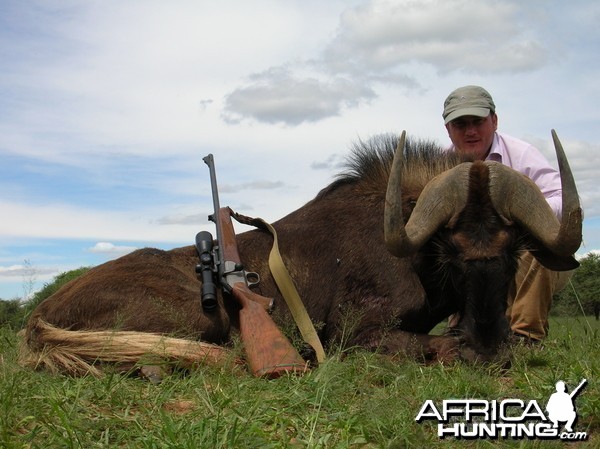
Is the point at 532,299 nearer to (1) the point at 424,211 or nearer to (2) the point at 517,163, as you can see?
(2) the point at 517,163

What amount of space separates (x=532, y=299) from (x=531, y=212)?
1530mm

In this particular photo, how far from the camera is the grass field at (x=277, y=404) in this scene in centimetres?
330

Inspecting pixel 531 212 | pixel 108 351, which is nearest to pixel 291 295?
pixel 108 351

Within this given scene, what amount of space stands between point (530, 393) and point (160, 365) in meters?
2.47

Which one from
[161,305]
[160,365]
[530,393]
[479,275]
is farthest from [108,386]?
[479,275]

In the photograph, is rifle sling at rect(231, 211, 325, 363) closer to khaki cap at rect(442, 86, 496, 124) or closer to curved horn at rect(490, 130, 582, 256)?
curved horn at rect(490, 130, 582, 256)

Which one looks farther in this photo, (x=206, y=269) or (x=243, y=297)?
(x=206, y=269)

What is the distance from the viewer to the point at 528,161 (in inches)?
279

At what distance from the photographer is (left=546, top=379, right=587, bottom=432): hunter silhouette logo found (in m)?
3.55

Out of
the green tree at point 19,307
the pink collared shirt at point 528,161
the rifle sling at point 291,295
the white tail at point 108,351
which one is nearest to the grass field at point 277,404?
the white tail at point 108,351

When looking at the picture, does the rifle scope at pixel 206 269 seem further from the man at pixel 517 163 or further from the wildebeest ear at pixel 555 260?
the wildebeest ear at pixel 555 260

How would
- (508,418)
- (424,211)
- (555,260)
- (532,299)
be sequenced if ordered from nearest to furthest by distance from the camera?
(508,418), (424,211), (555,260), (532,299)

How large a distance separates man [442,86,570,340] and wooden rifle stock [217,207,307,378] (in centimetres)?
215

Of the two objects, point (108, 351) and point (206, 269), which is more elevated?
point (206, 269)
